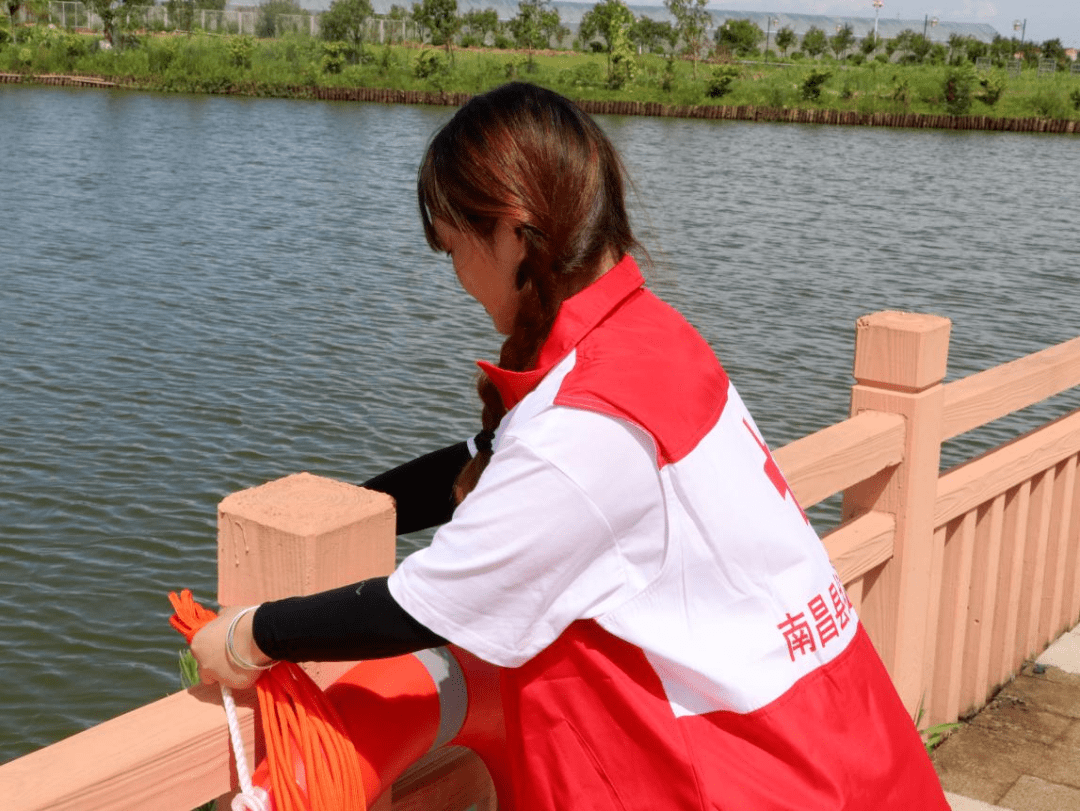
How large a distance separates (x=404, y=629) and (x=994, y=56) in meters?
79.3

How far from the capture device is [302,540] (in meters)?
1.37

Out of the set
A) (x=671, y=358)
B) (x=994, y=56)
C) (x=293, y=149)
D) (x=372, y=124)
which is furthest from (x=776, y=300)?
(x=994, y=56)

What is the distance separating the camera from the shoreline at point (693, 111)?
49625 millimetres

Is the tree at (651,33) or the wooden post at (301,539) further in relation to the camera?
the tree at (651,33)

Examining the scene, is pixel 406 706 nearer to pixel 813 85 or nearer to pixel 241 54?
pixel 813 85

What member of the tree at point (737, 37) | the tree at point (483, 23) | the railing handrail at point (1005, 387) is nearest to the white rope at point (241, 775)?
the railing handrail at point (1005, 387)

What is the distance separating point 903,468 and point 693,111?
169 ft

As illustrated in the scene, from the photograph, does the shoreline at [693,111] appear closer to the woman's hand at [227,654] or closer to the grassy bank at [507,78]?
the grassy bank at [507,78]

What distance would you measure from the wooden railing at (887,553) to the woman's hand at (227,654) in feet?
0.12

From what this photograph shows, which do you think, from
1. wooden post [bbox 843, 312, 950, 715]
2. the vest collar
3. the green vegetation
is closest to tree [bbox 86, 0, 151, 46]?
the green vegetation

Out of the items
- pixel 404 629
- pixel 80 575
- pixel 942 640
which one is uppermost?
pixel 404 629

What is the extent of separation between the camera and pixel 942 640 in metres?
3.01

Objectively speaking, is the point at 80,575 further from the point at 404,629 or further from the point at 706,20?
the point at 706,20

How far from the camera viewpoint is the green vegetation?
53.1 meters
